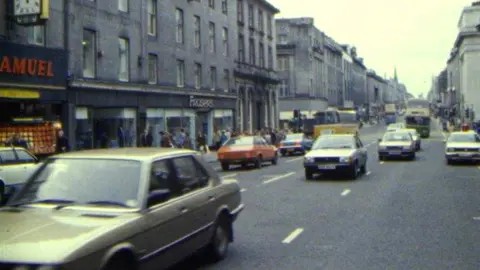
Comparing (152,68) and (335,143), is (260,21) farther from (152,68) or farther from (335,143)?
(335,143)

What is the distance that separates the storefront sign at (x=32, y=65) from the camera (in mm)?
22469

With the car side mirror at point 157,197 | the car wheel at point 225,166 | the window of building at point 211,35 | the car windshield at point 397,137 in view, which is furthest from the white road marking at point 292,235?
the window of building at point 211,35

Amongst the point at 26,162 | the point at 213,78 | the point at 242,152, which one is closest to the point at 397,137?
the point at 242,152

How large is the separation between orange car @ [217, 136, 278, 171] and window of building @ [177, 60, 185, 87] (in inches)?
431

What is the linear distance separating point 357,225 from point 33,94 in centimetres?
1658

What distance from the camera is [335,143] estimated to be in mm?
21641

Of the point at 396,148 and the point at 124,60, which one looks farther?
the point at 124,60

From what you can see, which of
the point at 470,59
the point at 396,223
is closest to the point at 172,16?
the point at 396,223

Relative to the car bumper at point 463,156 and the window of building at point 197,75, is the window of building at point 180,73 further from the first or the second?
the car bumper at point 463,156

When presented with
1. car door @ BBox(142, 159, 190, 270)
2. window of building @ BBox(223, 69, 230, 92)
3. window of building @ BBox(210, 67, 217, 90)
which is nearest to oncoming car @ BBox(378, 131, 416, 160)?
window of building @ BBox(210, 67, 217, 90)

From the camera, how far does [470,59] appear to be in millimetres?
93062

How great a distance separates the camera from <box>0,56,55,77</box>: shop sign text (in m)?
22.4

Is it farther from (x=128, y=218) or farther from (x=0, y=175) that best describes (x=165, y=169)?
(x=0, y=175)

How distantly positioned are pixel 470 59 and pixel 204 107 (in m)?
64.8
